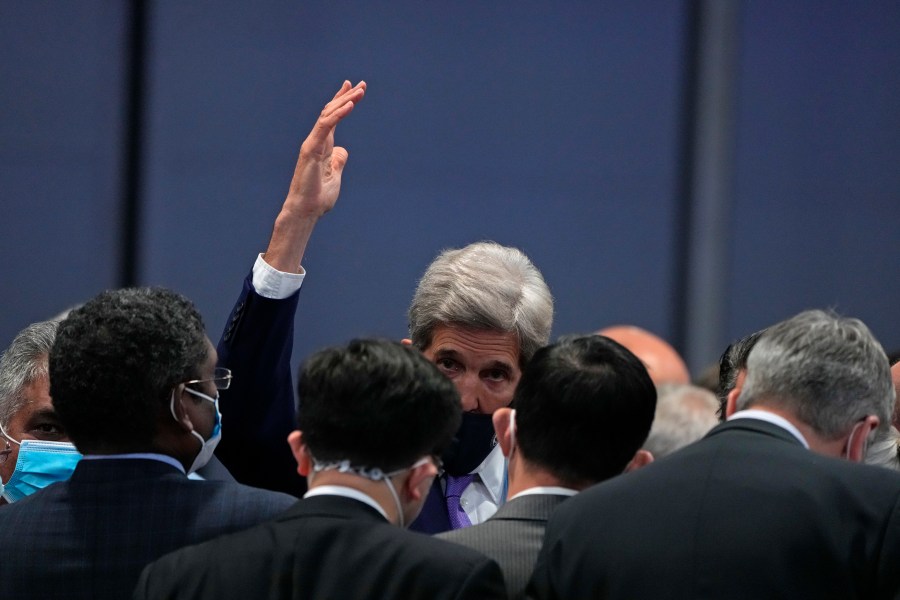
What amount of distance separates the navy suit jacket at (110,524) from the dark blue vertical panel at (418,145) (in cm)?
352

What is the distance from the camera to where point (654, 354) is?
5094 millimetres

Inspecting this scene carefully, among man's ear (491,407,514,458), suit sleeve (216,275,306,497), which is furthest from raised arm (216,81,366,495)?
man's ear (491,407,514,458)

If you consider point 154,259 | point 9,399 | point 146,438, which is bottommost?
point 154,259

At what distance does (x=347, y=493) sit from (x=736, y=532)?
0.53 meters

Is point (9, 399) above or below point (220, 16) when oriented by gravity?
below

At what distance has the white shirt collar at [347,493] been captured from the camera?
5.77 feet

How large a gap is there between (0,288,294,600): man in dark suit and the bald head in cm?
305

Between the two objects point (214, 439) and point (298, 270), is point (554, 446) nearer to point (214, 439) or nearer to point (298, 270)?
point (214, 439)

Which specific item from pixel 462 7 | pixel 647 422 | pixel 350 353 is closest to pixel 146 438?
pixel 350 353

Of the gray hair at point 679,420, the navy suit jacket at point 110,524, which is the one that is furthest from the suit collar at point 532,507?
the gray hair at point 679,420

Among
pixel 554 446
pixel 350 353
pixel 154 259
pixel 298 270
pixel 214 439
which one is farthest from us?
pixel 154 259

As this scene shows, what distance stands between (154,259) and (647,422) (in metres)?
3.79

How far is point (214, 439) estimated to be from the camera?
2.11 metres

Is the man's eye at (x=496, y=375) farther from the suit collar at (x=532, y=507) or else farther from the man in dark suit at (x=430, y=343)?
the suit collar at (x=532, y=507)
